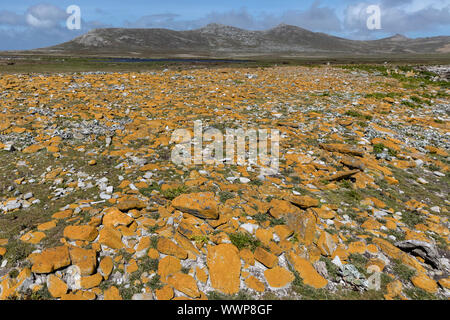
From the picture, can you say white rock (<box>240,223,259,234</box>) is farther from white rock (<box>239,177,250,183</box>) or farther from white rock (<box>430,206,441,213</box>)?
white rock (<box>430,206,441,213</box>)

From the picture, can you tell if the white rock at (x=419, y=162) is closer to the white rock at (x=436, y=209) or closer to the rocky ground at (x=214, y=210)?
the rocky ground at (x=214, y=210)

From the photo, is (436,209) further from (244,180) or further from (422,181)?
(244,180)

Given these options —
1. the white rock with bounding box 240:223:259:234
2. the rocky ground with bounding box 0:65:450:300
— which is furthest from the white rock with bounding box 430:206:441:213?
the white rock with bounding box 240:223:259:234

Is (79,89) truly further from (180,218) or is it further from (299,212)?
(299,212)

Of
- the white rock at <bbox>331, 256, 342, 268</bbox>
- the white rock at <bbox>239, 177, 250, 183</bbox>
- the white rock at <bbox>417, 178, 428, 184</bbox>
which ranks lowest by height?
the white rock at <bbox>331, 256, 342, 268</bbox>

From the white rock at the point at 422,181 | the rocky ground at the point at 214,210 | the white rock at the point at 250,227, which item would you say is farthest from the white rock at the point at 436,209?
the white rock at the point at 250,227

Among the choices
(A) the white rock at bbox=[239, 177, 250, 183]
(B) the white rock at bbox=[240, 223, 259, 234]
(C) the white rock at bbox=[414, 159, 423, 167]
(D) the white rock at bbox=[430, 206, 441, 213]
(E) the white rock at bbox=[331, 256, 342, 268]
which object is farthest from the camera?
(C) the white rock at bbox=[414, 159, 423, 167]

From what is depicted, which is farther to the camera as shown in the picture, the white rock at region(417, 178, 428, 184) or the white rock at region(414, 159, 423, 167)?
the white rock at region(414, 159, 423, 167)

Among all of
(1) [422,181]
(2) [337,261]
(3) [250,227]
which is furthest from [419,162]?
(3) [250,227]
